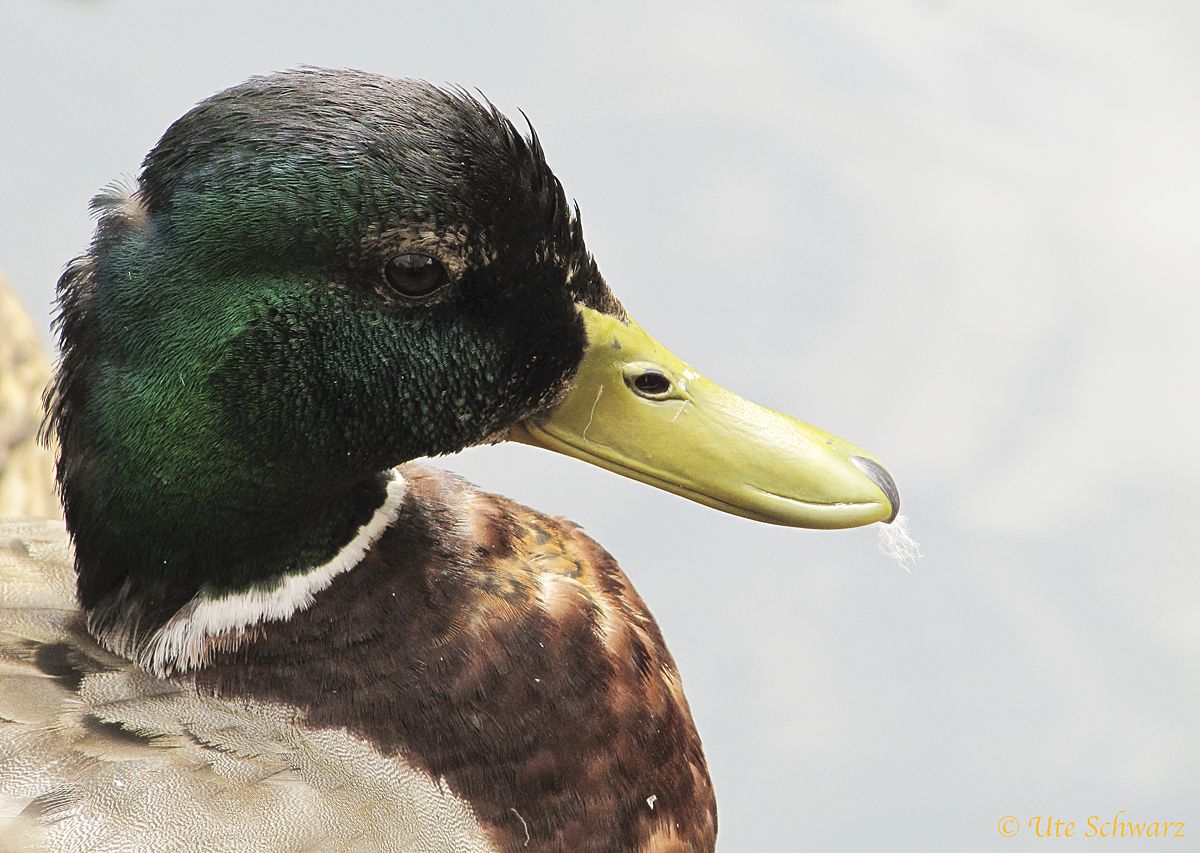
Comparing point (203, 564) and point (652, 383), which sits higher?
point (652, 383)

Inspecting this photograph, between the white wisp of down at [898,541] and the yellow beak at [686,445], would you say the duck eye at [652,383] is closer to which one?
the yellow beak at [686,445]

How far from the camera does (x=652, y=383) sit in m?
1.80

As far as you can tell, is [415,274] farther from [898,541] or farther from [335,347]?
[898,541]

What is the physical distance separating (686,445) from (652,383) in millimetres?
81

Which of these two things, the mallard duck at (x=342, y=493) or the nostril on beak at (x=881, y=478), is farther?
the nostril on beak at (x=881, y=478)

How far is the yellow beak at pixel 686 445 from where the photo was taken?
1788 mm

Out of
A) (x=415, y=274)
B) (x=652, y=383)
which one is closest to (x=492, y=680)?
(x=652, y=383)

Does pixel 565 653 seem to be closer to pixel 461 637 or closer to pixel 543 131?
pixel 461 637

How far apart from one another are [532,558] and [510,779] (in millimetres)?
306

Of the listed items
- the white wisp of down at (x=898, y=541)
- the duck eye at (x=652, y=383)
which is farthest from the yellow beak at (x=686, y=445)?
the white wisp of down at (x=898, y=541)

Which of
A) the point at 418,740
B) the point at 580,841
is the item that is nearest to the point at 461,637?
the point at 418,740

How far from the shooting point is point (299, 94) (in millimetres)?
1591

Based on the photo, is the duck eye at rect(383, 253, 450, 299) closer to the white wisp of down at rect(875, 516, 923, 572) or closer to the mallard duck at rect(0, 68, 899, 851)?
the mallard duck at rect(0, 68, 899, 851)

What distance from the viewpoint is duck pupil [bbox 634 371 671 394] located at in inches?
70.6
